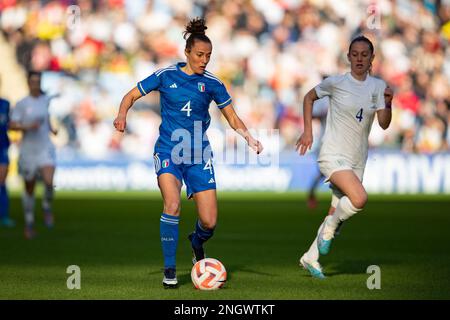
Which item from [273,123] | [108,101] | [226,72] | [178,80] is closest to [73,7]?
[108,101]

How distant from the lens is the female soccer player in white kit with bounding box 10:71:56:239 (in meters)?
14.1

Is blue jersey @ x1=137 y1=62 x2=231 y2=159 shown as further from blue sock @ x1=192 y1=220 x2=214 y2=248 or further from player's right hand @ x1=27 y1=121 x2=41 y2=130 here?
player's right hand @ x1=27 y1=121 x2=41 y2=130

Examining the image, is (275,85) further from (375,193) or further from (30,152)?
(30,152)

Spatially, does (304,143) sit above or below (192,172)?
above

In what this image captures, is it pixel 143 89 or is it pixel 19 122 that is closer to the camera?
pixel 143 89

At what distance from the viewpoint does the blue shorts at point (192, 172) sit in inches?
326

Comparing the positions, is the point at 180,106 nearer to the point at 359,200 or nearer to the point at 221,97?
the point at 221,97

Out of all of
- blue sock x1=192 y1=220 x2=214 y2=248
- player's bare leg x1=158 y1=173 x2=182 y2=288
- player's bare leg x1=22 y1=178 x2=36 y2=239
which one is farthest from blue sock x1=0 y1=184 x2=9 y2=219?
player's bare leg x1=158 y1=173 x2=182 y2=288

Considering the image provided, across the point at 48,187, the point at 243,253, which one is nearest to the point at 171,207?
the point at 243,253

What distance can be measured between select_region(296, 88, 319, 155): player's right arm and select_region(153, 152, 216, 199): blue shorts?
0.90 metres

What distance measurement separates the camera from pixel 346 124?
9.16m

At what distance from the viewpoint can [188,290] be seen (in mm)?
7922

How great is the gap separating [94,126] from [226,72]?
3.99 m

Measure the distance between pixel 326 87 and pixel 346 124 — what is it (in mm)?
402
